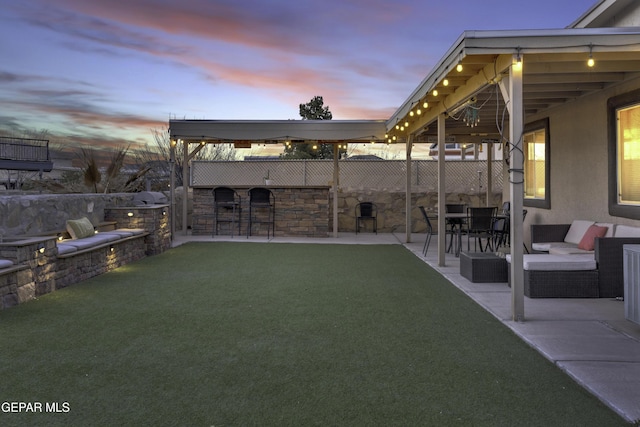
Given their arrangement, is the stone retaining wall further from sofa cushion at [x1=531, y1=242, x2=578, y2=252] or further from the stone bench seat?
sofa cushion at [x1=531, y1=242, x2=578, y2=252]

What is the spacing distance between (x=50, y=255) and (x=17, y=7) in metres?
6.41

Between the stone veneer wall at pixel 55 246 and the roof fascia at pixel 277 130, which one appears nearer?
the stone veneer wall at pixel 55 246

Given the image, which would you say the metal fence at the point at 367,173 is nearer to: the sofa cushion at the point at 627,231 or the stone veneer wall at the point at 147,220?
the stone veneer wall at the point at 147,220

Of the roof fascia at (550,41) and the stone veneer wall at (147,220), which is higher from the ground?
the roof fascia at (550,41)

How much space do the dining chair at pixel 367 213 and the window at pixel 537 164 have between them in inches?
157

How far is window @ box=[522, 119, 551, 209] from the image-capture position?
7.38m

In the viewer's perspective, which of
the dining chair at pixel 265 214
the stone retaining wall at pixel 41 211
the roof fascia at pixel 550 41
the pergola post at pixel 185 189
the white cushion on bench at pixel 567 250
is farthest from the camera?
the pergola post at pixel 185 189

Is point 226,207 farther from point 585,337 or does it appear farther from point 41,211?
point 585,337

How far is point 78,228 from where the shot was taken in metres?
5.88

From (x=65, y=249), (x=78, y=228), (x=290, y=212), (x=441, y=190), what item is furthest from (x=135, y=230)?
(x=441, y=190)

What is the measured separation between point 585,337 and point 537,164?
5.43 metres

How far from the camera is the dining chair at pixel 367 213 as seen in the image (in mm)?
11484

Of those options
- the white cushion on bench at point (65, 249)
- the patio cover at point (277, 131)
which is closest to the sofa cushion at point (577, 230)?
the patio cover at point (277, 131)

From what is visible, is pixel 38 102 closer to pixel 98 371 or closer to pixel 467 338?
pixel 98 371
